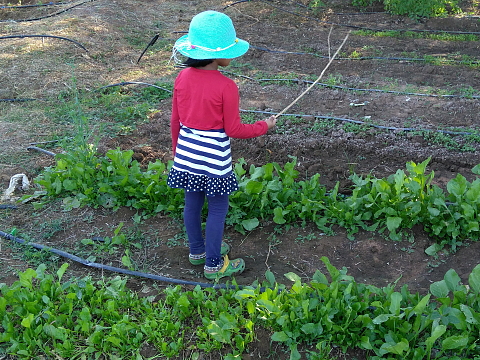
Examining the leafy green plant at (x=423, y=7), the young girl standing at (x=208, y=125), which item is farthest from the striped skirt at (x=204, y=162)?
the leafy green plant at (x=423, y=7)

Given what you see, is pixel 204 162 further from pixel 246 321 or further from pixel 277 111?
pixel 277 111

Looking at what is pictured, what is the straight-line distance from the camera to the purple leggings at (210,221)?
3.11 meters

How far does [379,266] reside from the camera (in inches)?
134

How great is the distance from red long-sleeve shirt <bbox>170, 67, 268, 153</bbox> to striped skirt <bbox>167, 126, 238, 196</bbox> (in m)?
0.06

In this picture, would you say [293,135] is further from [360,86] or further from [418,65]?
[418,65]

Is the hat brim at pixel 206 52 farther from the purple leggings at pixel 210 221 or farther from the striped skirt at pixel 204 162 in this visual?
the purple leggings at pixel 210 221

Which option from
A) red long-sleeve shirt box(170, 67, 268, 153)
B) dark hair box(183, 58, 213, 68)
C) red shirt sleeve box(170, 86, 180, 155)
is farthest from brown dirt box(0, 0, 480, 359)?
dark hair box(183, 58, 213, 68)

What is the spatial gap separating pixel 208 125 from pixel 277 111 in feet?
9.95

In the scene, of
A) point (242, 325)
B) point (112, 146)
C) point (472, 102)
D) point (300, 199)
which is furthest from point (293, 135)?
point (242, 325)

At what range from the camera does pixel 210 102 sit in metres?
2.81

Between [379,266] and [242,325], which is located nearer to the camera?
[242,325]

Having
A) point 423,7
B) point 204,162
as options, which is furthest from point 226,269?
point 423,7

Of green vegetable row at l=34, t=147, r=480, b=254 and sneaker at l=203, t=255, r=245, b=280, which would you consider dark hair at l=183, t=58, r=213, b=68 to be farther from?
sneaker at l=203, t=255, r=245, b=280

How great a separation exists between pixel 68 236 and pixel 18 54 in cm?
482
